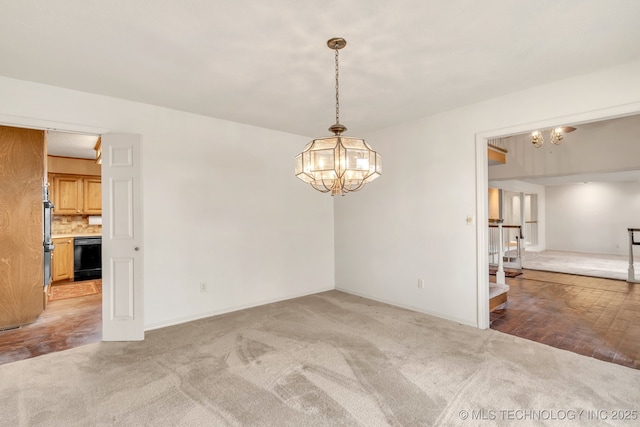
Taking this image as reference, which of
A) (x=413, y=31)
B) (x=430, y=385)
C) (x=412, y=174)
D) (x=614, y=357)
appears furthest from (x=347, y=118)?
(x=614, y=357)

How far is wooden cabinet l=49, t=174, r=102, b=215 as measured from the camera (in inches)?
239

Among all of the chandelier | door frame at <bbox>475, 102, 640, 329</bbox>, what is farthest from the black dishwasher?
door frame at <bbox>475, 102, 640, 329</bbox>

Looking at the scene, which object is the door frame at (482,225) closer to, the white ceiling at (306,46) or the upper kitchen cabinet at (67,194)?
the white ceiling at (306,46)

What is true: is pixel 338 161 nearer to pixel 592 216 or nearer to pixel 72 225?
pixel 72 225

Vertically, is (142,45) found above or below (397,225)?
above

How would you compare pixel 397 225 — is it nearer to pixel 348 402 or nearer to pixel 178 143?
pixel 348 402

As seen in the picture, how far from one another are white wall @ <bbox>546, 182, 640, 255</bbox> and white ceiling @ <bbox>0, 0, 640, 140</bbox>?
389 inches

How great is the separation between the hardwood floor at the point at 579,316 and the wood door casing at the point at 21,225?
5547 mm

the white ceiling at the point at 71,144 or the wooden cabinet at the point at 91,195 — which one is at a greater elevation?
the white ceiling at the point at 71,144

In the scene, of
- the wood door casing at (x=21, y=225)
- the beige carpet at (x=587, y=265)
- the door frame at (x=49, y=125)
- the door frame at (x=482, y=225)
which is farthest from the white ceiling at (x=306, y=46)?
the beige carpet at (x=587, y=265)

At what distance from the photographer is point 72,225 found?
21.5ft

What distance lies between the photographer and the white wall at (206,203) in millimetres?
3224

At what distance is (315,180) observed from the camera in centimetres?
222

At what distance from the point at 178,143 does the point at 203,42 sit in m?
1.75
